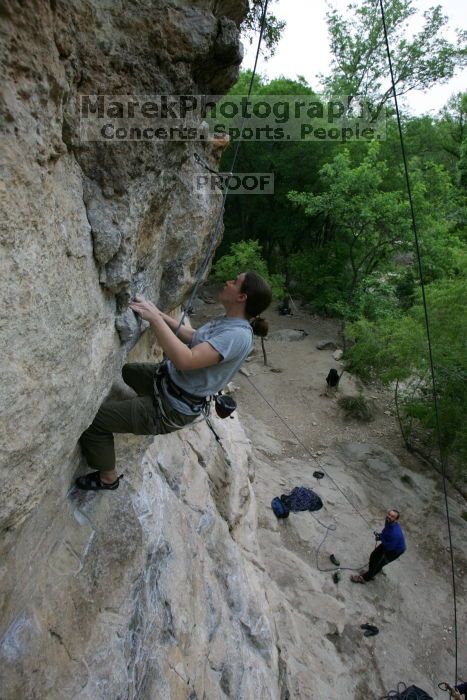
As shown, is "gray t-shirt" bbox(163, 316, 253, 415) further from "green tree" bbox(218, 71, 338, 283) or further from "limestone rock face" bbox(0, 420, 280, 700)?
"green tree" bbox(218, 71, 338, 283)

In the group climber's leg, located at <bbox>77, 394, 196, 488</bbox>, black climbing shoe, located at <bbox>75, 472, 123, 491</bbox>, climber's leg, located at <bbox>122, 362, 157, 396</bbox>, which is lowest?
black climbing shoe, located at <bbox>75, 472, 123, 491</bbox>

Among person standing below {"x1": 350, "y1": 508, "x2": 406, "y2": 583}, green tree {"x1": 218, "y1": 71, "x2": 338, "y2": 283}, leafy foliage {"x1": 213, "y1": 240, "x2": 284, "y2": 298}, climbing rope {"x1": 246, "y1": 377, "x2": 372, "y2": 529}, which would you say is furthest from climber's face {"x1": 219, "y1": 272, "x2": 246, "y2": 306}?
green tree {"x1": 218, "y1": 71, "x2": 338, "y2": 283}

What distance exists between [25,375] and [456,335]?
32.3ft

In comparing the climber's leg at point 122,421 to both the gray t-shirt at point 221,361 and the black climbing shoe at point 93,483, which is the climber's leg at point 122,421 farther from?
the black climbing shoe at point 93,483

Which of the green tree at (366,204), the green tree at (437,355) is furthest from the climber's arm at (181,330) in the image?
the green tree at (366,204)

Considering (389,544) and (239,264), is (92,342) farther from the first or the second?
(239,264)

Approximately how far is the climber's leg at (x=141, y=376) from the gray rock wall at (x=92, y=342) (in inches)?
20.0

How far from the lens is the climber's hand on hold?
265 cm

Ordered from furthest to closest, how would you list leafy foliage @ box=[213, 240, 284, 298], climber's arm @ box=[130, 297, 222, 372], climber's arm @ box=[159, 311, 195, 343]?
leafy foliage @ box=[213, 240, 284, 298], climber's arm @ box=[159, 311, 195, 343], climber's arm @ box=[130, 297, 222, 372]

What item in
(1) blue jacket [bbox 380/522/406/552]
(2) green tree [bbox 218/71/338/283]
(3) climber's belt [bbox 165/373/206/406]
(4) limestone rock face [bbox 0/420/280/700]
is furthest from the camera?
(2) green tree [bbox 218/71/338/283]

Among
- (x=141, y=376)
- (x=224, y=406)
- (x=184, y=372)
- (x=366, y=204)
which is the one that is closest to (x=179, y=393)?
(x=184, y=372)

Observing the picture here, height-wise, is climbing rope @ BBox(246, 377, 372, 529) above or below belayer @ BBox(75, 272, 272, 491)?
below

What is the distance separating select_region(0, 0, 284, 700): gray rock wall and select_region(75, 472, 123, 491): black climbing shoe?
0.08m

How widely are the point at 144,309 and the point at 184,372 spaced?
1.66ft
